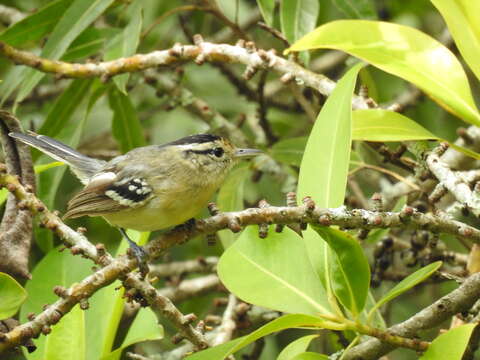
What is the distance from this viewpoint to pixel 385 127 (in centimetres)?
305

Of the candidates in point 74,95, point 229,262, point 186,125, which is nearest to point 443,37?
point 186,125

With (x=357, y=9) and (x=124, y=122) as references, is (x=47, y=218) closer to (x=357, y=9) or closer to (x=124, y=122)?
(x=124, y=122)

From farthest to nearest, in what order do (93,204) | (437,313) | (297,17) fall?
(297,17) → (93,204) → (437,313)

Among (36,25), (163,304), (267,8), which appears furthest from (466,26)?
(36,25)

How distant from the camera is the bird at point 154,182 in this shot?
3.70 metres

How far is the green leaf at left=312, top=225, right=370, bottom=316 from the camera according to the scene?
2693 mm

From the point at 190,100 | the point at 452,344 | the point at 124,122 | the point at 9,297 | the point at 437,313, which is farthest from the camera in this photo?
the point at 190,100

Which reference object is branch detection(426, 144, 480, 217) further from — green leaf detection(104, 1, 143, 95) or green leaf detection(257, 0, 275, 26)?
green leaf detection(104, 1, 143, 95)

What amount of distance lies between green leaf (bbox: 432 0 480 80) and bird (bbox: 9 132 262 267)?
1420 mm

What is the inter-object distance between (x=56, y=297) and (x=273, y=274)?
4.06ft

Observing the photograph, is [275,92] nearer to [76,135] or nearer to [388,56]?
[76,135]

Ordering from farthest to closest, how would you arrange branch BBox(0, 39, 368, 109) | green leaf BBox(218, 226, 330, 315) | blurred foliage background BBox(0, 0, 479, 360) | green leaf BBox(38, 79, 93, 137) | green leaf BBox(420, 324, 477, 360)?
1. green leaf BBox(38, 79, 93, 137)
2. blurred foliage background BBox(0, 0, 479, 360)
3. branch BBox(0, 39, 368, 109)
4. green leaf BBox(218, 226, 330, 315)
5. green leaf BBox(420, 324, 477, 360)

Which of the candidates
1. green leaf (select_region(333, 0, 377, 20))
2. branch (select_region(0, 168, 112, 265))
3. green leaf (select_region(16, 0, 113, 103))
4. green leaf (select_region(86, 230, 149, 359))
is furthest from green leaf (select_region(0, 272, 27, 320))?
green leaf (select_region(333, 0, 377, 20))

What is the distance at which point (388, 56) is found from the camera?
2.86m
